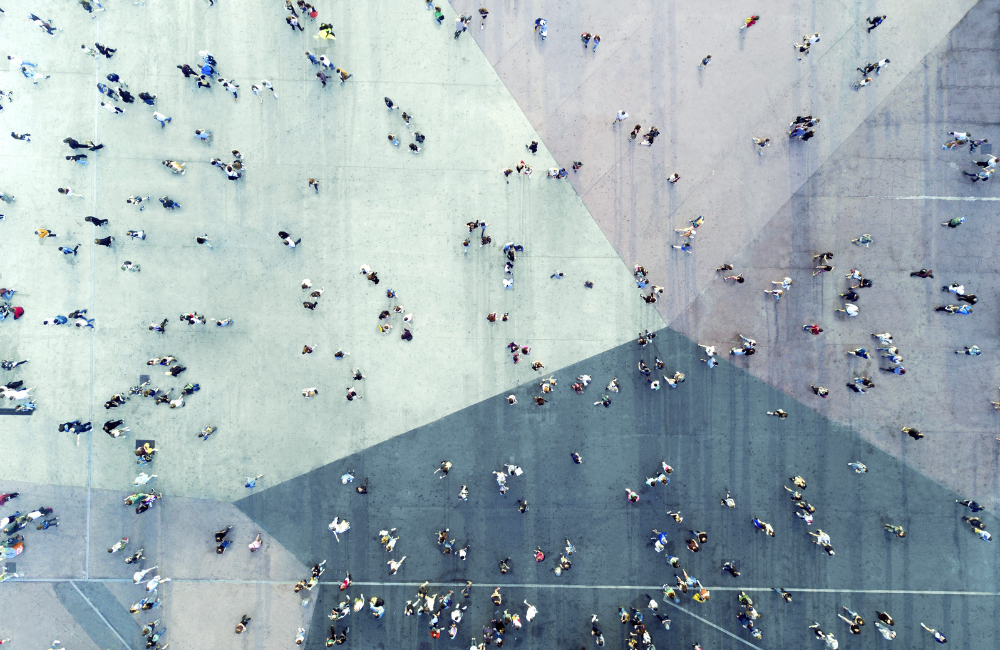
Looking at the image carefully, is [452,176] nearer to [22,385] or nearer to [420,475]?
[420,475]

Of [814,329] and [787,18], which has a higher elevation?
[787,18]

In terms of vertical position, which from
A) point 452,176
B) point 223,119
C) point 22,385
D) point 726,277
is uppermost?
point 223,119

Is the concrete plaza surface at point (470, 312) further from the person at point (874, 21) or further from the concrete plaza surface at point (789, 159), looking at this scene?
the person at point (874, 21)

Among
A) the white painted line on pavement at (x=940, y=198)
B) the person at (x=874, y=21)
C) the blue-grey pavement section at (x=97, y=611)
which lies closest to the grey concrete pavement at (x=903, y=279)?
the white painted line on pavement at (x=940, y=198)

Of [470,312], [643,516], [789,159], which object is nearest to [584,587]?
[643,516]

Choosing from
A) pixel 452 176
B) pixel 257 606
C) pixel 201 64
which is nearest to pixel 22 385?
pixel 257 606

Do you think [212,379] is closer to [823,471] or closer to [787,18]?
[823,471]
